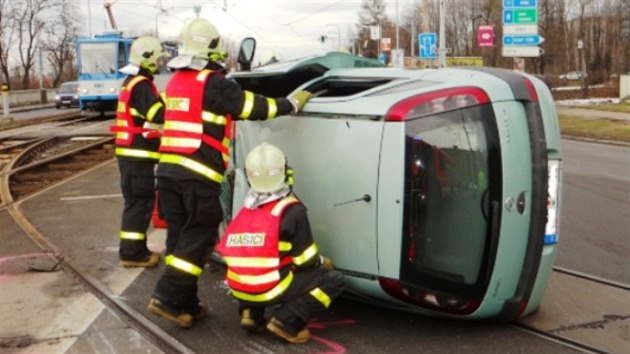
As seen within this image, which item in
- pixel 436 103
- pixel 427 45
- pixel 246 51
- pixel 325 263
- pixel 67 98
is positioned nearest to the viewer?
pixel 436 103

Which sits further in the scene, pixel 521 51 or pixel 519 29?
pixel 519 29

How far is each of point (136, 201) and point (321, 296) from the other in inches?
94.9

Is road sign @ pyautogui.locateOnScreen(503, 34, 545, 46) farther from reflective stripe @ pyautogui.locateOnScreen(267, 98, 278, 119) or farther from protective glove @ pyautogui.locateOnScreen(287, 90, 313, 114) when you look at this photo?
reflective stripe @ pyautogui.locateOnScreen(267, 98, 278, 119)

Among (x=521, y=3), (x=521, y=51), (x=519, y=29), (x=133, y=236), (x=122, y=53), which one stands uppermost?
(x=521, y=3)

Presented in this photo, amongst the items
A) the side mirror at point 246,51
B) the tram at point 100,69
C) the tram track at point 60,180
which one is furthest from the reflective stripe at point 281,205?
the tram at point 100,69

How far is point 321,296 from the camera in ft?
13.4

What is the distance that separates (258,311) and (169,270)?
2.05 feet

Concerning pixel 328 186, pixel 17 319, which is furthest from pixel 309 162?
pixel 17 319

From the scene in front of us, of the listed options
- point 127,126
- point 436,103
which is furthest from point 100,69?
point 436,103

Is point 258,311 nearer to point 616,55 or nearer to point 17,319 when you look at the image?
point 17,319

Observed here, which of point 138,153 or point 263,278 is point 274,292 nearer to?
point 263,278

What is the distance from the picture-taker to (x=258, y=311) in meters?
4.21

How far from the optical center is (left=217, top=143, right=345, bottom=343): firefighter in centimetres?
401

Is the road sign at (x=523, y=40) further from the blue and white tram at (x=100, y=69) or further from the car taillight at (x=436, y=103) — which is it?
the car taillight at (x=436, y=103)
